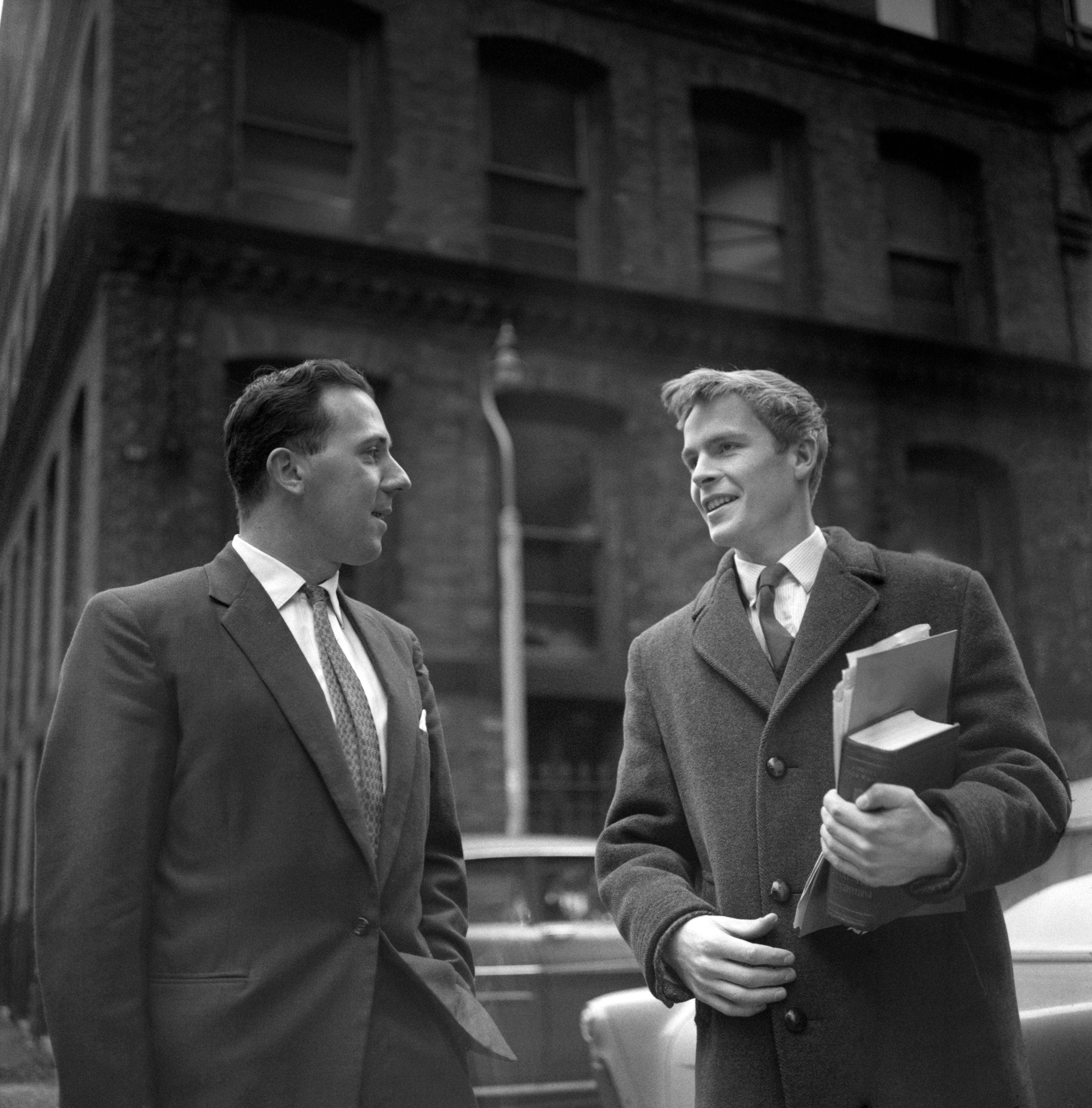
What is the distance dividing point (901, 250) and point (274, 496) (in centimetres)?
639

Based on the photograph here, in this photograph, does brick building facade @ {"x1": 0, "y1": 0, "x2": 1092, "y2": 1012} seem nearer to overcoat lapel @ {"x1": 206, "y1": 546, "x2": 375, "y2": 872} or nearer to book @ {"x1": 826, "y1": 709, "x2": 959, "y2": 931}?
overcoat lapel @ {"x1": 206, "y1": 546, "x2": 375, "y2": 872}

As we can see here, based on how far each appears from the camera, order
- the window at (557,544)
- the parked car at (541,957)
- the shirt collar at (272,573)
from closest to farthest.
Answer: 1. the shirt collar at (272,573)
2. the parked car at (541,957)
3. the window at (557,544)

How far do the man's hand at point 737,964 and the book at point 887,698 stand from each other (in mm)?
71

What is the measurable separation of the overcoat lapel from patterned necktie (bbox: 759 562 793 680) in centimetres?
68

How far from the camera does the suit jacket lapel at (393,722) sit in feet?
6.51

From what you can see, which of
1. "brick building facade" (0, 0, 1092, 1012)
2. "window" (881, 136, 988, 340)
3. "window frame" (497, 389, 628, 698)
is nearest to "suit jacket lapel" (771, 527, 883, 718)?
"brick building facade" (0, 0, 1092, 1012)

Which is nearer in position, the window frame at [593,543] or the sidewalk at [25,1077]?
the sidewalk at [25,1077]

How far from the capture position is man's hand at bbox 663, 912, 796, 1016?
1789 mm

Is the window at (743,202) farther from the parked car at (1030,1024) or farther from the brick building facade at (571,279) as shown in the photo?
the parked car at (1030,1024)

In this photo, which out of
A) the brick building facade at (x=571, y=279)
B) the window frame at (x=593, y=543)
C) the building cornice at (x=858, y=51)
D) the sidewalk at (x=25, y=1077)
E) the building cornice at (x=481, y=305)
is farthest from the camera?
the window frame at (x=593, y=543)

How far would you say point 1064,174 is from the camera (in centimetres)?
566

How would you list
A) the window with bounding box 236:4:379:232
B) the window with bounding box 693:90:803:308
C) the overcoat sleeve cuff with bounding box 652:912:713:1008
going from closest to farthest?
the overcoat sleeve cuff with bounding box 652:912:713:1008 < the window with bounding box 236:4:379:232 < the window with bounding box 693:90:803:308

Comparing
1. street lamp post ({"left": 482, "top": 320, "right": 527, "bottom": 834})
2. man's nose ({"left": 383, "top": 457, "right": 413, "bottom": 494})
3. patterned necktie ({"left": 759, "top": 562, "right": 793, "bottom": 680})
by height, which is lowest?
patterned necktie ({"left": 759, "top": 562, "right": 793, "bottom": 680})

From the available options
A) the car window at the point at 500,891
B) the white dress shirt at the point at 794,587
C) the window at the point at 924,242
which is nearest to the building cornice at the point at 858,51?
the window at the point at 924,242
